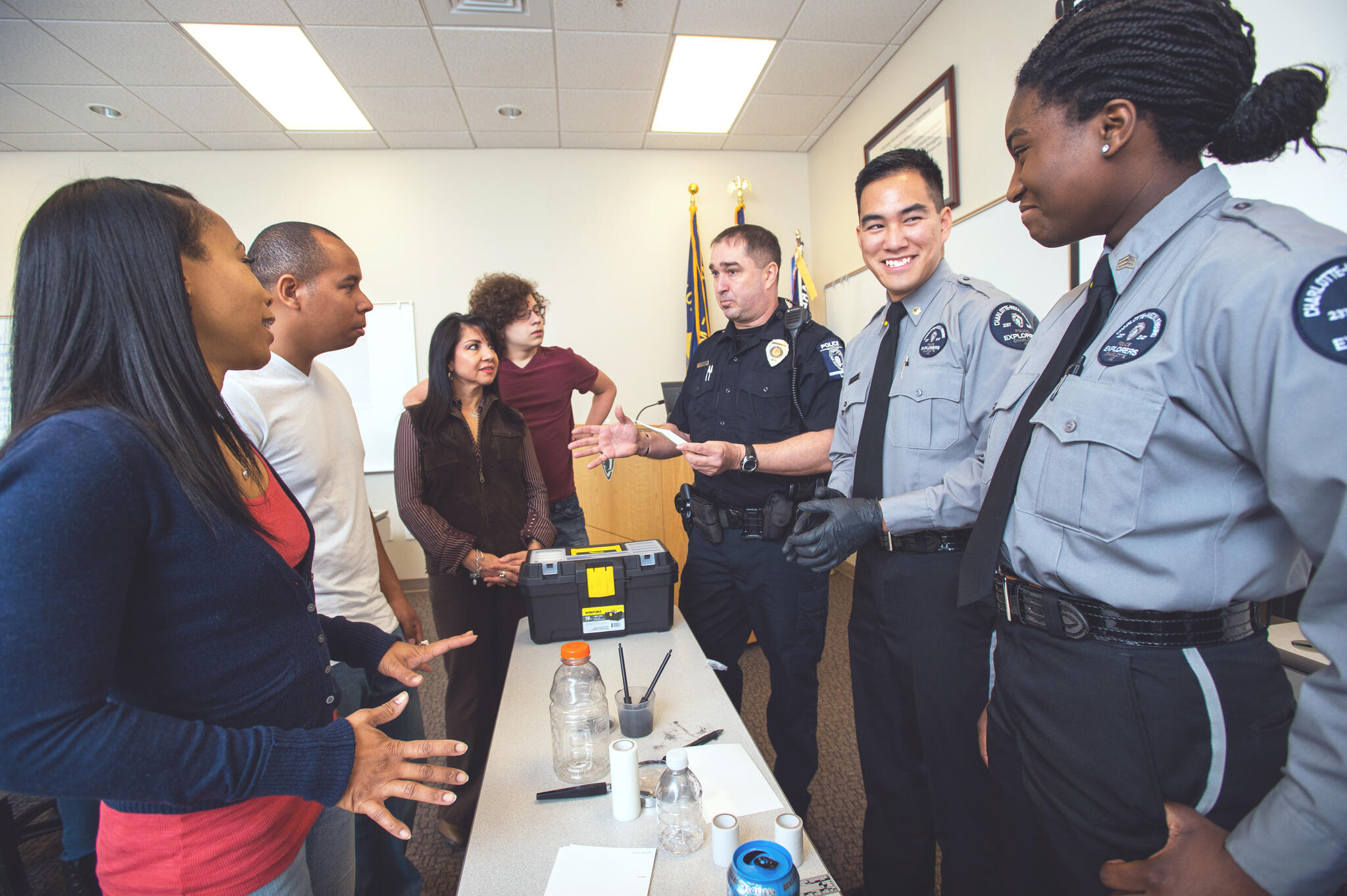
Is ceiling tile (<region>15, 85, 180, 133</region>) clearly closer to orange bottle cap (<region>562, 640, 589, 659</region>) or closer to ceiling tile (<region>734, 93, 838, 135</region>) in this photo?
ceiling tile (<region>734, 93, 838, 135</region>)

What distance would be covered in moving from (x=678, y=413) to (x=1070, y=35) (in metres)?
1.61

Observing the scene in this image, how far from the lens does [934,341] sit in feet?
4.75

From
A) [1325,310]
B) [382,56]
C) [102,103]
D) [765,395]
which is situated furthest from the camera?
[102,103]

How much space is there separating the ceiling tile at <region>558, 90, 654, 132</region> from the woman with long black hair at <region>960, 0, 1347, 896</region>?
11.2 ft

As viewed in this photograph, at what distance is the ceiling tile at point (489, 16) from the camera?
2932 millimetres

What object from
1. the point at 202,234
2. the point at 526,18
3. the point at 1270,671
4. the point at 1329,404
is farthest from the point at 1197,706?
the point at 526,18

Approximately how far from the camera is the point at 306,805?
88 centimetres

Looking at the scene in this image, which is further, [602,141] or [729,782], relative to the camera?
[602,141]

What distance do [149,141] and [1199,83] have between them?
17.9 ft

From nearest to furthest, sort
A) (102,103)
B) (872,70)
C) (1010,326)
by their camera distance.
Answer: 1. (1010,326)
2. (102,103)
3. (872,70)

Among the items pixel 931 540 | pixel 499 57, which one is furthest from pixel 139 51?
pixel 931 540

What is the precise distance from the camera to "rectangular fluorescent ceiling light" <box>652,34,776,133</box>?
3.39 m

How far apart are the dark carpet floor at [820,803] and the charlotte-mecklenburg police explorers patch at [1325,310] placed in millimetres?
1655

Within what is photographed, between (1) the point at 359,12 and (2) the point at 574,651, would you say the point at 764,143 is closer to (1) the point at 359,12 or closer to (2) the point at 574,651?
(1) the point at 359,12
